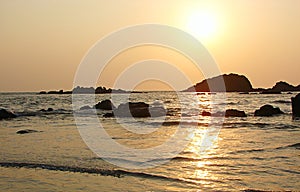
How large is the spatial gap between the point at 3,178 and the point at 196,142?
46.1 feet

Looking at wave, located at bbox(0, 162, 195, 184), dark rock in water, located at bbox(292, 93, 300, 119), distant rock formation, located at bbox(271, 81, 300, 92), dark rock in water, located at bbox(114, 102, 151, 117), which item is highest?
distant rock formation, located at bbox(271, 81, 300, 92)

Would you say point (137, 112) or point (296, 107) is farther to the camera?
point (137, 112)

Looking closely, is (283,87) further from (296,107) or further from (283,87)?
(296,107)

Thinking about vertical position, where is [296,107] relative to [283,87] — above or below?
below

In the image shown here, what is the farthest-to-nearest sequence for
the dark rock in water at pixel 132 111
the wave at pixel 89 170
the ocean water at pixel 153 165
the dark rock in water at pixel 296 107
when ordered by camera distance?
the dark rock in water at pixel 132 111 < the dark rock in water at pixel 296 107 < the wave at pixel 89 170 < the ocean water at pixel 153 165

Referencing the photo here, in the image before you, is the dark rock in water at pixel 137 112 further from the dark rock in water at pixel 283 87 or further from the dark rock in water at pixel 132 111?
the dark rock in water at pixel 283 87

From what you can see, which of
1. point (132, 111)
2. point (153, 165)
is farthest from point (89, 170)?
point (132, 111)

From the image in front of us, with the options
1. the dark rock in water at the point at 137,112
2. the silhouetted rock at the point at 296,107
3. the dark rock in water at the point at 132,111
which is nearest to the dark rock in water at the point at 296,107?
the silhouetted rock at the point at 296,107

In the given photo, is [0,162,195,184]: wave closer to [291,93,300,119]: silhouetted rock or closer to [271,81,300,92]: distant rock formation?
[291,93,300,119]: silhouetted rock

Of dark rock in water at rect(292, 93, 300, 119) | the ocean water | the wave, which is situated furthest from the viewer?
dark rock in water at rect(292, 93, 300, 119)

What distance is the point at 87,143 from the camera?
2634 cm

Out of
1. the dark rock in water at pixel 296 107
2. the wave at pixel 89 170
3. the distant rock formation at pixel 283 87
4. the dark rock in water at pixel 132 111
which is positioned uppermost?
the distant rock formation at pixel 283 87

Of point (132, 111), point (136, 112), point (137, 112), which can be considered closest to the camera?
point (137, 112)

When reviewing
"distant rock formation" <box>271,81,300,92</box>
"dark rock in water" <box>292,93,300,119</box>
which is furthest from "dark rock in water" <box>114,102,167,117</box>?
"distant rock formation" <box>271,81,300,92</box>
